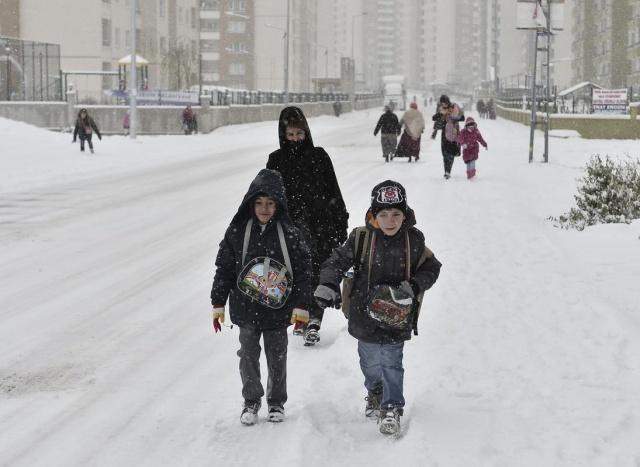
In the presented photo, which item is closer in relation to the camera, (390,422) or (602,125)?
(390,422)

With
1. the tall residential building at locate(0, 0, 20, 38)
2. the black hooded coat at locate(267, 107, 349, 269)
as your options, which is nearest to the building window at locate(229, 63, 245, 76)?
the tall residential building at locate(0, 0, 20, 38)

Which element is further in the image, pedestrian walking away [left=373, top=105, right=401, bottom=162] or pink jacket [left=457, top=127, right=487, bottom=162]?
pedestrian walking away [left=373, top=105, right=401, bottom=162]

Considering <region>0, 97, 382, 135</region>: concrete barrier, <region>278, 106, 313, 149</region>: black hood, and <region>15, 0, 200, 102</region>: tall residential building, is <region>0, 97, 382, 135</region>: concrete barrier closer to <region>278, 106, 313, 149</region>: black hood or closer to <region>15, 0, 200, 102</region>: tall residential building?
<region>15, 0, 200, 102</region>: tall residential building

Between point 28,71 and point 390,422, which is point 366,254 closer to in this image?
point 390,422

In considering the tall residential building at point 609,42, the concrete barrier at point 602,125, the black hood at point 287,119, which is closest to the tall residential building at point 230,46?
the tall residential building at point 609,42

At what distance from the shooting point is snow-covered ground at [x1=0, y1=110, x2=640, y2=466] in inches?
201

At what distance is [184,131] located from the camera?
46344 mm

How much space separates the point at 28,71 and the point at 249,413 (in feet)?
149

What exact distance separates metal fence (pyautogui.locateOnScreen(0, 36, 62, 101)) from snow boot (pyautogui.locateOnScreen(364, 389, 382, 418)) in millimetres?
41852

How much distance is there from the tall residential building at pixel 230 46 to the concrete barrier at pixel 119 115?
2477 inches

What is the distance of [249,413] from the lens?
5383 millimetres

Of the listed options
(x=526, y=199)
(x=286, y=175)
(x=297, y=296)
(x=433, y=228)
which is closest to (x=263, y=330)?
(x=297, y=296)

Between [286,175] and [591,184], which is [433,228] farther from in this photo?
[286,175]

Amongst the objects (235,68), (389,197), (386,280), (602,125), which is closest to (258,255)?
(386,280)
